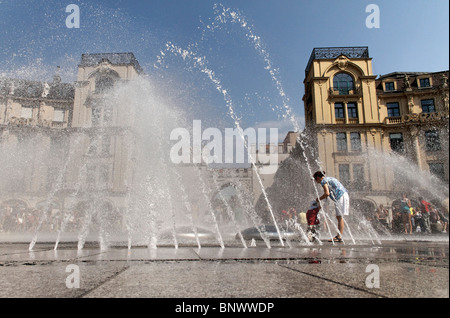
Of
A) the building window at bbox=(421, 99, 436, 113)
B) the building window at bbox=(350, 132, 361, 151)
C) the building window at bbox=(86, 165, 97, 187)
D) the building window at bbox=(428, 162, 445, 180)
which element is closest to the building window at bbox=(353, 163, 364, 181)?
the building window at bbox=(350, 132, 361, 151)

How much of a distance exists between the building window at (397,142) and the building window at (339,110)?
531 centimetres

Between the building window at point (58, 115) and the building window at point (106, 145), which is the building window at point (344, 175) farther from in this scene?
the building window at point (58, 115)

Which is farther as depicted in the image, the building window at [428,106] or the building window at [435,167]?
the building window at [428,106]

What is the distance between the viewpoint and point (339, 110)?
92.1ft

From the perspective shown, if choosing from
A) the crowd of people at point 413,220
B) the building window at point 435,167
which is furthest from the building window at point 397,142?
the crowd of people at point 413,220

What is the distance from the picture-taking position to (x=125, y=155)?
96.0 ft

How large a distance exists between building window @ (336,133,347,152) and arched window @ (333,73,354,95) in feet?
13.0

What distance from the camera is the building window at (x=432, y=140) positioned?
27.4 meters

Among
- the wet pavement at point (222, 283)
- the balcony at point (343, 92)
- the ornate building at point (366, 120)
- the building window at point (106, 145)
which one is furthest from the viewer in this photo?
the building window at point (106, 145)

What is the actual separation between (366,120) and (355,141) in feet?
7.32

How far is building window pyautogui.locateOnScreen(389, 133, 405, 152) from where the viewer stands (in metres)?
28.5

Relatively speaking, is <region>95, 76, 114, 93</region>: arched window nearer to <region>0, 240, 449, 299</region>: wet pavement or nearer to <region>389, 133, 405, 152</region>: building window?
<region>389, 133, 405, 152</region>: building window

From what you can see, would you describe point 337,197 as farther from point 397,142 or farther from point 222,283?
point 397,142
